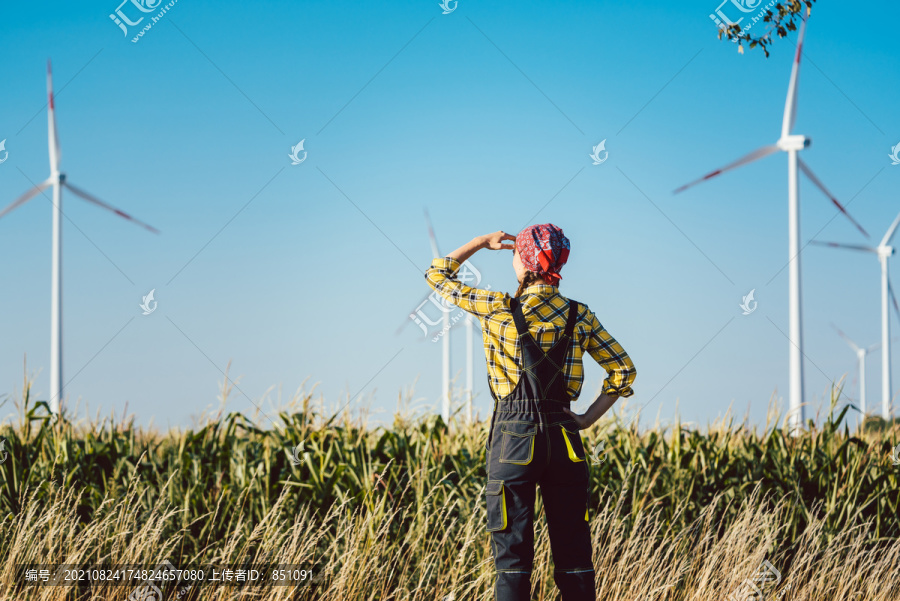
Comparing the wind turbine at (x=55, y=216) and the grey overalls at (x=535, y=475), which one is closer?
the grey overalls at (x=535, y=475)

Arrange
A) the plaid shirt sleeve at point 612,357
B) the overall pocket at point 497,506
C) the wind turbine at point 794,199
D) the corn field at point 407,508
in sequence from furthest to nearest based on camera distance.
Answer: the wind turbine at point 794,199, the corn field at point 407,508, the plaid shirt sleeve at point 612,357, the overall pocket at point 497,506

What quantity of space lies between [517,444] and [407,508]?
2787 mm

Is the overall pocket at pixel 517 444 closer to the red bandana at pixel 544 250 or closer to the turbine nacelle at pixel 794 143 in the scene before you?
the red bandana at pixel 544 250

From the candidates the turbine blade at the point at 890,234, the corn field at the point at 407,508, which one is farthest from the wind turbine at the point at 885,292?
the corn field at the point at 407,508

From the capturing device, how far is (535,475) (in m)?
4.28

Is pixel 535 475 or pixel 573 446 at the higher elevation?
pixel 573 446

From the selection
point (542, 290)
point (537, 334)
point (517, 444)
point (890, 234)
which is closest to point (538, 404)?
point (517, 444)

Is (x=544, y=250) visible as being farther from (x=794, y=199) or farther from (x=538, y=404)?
(x=794, y=199)

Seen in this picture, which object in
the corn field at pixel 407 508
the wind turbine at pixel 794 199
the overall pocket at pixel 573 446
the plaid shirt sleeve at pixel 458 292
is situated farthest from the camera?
the wind turbine at pixel 794 199

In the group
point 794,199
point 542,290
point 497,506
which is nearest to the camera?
point 497,506

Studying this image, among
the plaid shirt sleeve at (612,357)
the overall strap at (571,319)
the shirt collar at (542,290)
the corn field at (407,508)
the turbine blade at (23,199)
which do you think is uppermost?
the turbine blade at (23,199)

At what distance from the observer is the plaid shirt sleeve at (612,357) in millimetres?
4578

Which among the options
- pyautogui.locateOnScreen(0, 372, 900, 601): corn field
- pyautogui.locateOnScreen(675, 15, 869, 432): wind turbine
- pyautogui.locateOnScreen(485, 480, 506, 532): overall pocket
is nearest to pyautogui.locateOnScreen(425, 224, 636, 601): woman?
pyautogui.locateOnScreen(485, 480, 506, 532): overall pocket

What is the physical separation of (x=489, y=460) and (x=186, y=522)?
366cm
